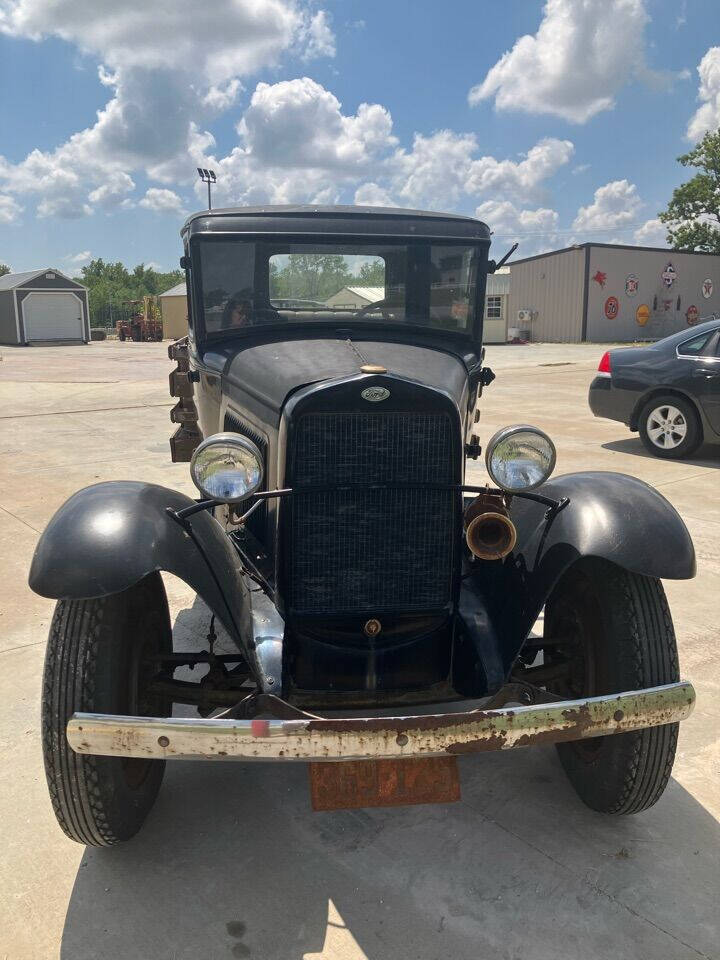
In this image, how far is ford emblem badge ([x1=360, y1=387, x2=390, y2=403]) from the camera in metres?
2.40

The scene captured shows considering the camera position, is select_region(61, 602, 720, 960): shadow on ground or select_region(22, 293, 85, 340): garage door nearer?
select_region(61, 602, 720, 960): shadow on ground

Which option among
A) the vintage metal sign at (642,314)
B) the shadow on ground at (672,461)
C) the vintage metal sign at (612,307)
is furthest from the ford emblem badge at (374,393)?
the vintage metal sign at (642,314)

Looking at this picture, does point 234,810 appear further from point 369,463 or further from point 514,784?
point 369,463

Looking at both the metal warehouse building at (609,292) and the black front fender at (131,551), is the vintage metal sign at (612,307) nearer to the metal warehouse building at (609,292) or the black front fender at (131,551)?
the metal warehouse building at (609,292)

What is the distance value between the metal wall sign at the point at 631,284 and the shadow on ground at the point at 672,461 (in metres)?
23.5

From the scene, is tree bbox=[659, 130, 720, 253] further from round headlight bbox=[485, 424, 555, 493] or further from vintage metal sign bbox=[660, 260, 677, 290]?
round headlight bbox=[485, 424, 555, 493]

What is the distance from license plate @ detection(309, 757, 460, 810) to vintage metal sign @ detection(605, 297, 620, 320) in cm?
3097

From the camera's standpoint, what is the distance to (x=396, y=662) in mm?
2627

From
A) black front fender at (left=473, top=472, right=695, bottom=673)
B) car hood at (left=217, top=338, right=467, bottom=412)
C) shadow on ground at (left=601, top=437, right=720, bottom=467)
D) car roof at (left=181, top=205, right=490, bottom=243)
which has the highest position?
car roof at (left=181, top=205, right=490, bottom=243)

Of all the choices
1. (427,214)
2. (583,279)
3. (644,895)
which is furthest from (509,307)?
(644,895)

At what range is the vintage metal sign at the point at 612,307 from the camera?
1206 inches

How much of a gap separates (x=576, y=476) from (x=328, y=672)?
1.18m

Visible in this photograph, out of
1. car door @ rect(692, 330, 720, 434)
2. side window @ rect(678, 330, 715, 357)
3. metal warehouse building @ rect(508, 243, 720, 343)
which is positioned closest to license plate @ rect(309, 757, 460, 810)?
car door @ rect(692, 330, 720, 434)

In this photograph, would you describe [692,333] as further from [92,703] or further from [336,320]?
[92,703]
